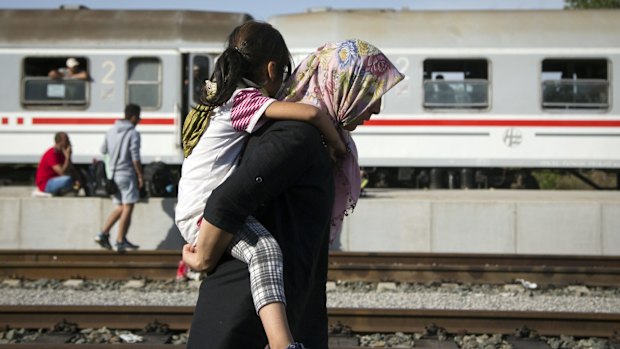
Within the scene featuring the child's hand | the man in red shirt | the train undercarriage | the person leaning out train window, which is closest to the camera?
the child's hand

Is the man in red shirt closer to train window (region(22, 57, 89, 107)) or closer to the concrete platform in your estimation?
the concrete platform

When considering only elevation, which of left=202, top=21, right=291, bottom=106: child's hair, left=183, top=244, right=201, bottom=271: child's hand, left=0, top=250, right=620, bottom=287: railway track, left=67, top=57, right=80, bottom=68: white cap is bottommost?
left=0, top=250, right=620, bottom=287: railway track

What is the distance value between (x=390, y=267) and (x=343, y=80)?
21.5ft

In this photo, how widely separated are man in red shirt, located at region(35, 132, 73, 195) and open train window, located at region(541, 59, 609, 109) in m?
8.54

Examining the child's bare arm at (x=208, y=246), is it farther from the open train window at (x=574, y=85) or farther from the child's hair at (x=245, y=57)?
the open train window at (x=574, y=85)

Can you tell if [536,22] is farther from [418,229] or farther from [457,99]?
[418,229]

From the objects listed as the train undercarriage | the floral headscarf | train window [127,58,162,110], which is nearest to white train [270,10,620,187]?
the train undercarriage

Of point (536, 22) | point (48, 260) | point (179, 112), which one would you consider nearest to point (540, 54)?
point (536, 22)

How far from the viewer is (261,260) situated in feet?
6.86

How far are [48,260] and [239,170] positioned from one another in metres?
8.13

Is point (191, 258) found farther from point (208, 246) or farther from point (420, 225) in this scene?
point (420, 225)

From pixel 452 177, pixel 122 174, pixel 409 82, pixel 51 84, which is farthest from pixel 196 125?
pixel 51 84

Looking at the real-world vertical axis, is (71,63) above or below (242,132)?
above

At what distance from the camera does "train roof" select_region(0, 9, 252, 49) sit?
1488 centimetres
